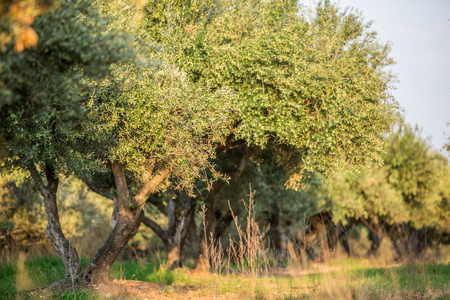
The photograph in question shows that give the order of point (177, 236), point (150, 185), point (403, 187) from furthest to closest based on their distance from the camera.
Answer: point (403, 187) → point (177, 236) → point (150, 185)

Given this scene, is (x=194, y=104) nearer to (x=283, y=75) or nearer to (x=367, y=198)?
(x=283, y=75)

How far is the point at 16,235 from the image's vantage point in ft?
71.9

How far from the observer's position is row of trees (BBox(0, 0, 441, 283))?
9773 millimetres

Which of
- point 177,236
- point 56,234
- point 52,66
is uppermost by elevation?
point 52,66

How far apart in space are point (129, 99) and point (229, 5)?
6.01 meters

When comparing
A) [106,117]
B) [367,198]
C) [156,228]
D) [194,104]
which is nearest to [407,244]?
[194,104]

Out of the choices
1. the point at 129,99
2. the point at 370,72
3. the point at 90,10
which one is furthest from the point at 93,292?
the point at 370,72

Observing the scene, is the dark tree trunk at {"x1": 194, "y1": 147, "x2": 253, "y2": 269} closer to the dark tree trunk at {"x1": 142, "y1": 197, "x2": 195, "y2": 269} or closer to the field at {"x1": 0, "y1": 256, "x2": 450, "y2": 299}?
the dark tree trunk at {"x1": 142, "y1": 197, "x2": 195, "y2": 269}

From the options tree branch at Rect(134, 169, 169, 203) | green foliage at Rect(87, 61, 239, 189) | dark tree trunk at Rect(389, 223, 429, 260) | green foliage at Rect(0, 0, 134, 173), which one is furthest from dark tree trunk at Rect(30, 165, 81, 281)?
dark tree trunk at Rect(389, 223, 429, 260)

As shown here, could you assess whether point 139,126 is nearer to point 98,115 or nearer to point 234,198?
point 98,115

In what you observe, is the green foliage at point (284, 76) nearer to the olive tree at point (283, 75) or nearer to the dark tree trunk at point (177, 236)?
the olive tree at point (283, 75)

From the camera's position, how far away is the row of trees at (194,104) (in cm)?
977

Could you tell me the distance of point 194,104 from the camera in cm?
1088

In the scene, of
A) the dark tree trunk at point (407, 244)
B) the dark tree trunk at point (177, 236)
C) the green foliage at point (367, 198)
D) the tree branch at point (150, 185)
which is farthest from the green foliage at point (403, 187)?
the tree branch at point (150, 185)
